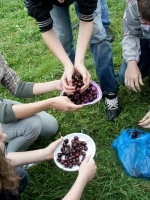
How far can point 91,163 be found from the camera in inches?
96.3

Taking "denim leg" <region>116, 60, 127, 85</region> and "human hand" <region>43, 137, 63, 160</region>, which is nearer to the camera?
"human hand" <region>43, 137, 63, 160</region>

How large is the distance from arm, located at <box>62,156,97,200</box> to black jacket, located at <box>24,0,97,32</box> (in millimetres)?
1202

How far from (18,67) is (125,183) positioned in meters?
2.26

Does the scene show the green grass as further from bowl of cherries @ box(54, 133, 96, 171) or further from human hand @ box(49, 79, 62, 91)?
human hand @ box(49, 79, 62, 91)

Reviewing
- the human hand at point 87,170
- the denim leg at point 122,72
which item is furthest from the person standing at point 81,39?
the human hand at point 87,170

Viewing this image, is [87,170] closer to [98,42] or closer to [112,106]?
[112,106]

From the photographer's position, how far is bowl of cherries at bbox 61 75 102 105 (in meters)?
2.88

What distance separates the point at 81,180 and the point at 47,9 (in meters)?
1.44

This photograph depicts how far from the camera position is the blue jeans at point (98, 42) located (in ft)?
10.2

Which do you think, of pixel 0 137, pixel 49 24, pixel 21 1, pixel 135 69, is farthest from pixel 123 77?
pixel 21 1

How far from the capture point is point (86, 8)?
2887 mm

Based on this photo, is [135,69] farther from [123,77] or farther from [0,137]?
[0,137]

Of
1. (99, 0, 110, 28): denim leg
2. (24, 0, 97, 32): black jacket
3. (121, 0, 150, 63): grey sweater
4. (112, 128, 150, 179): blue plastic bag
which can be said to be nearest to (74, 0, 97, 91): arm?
(24, 0, 97, 32): black jacket

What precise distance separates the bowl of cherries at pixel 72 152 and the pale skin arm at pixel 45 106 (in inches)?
11.3
